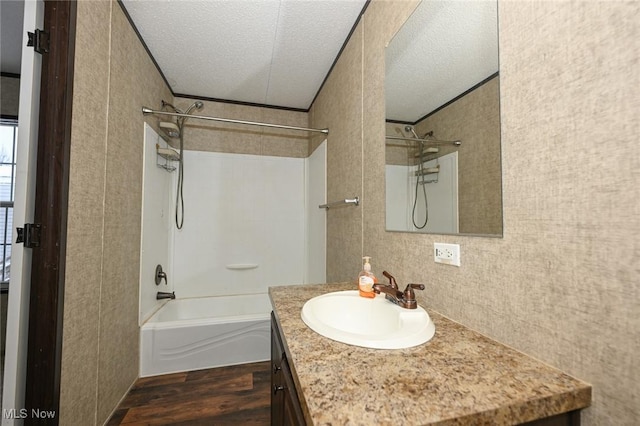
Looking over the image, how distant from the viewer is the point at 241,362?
6.67 feet

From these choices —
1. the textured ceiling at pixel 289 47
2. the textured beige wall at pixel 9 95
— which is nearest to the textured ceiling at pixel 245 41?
the textured ceiling at pixel 289 47

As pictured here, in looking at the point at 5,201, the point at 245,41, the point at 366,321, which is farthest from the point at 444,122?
the point at 5,201

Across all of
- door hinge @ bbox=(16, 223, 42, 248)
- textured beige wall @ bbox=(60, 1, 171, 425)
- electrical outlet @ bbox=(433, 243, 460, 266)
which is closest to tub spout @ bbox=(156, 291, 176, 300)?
textured beige wall @ bbox=(60, 1, 171, 425)

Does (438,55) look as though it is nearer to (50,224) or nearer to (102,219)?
(50,224)

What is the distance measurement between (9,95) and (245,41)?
2.05 meters

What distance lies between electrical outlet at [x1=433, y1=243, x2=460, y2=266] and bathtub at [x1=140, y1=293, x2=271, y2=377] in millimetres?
1633

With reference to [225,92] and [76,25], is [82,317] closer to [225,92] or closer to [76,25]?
[76,25]

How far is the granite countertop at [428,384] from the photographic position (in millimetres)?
413

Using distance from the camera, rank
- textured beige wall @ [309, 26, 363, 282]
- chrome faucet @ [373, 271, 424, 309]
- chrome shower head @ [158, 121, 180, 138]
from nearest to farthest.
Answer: chrome faucet @ [373, 271, 424, 309] < textured beige wall @ [309, 26, 363, 282] < chrome shower head @ [158, 121, 180, 138]

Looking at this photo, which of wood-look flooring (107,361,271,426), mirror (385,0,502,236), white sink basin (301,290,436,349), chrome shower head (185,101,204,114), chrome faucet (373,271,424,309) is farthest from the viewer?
chrome shower head (185,101,204,114)

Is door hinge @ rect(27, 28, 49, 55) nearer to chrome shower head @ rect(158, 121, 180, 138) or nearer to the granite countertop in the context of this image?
chrome shower head @ rect(158, 121, 180, 138)

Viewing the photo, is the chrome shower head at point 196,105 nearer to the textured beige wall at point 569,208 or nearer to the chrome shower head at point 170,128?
the chrome shower head at point 170,128

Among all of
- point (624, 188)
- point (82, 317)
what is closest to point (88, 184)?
point (82, 317)

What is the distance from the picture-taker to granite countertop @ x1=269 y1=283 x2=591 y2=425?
0.41 metres
